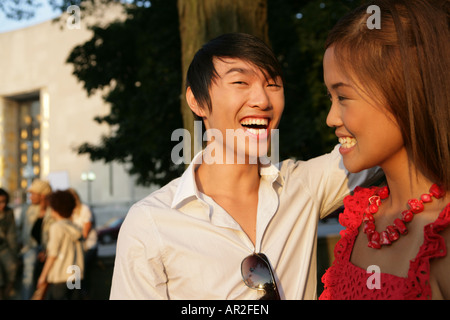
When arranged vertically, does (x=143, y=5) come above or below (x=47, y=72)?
below

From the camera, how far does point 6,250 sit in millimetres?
7176

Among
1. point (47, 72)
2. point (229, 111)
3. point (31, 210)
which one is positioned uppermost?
point (47, 72)

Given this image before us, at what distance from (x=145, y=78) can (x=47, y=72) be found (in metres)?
44.1

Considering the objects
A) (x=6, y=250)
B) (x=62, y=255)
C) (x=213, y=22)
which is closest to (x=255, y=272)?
(x=213, y=22)

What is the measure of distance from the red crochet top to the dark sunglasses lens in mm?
242

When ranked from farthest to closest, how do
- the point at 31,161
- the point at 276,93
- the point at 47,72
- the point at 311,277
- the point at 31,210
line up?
the point at 31,161, the point at 47,72, the point at 31,210, the point at 276,93, the point at 311,277

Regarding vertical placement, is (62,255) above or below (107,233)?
above

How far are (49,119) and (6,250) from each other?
45323 mm

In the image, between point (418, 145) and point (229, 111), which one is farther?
point (229, 111)

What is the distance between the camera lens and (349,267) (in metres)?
1.92

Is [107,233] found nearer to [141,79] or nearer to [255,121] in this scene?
[141,79]

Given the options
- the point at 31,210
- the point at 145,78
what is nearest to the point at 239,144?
the point at 31,210
